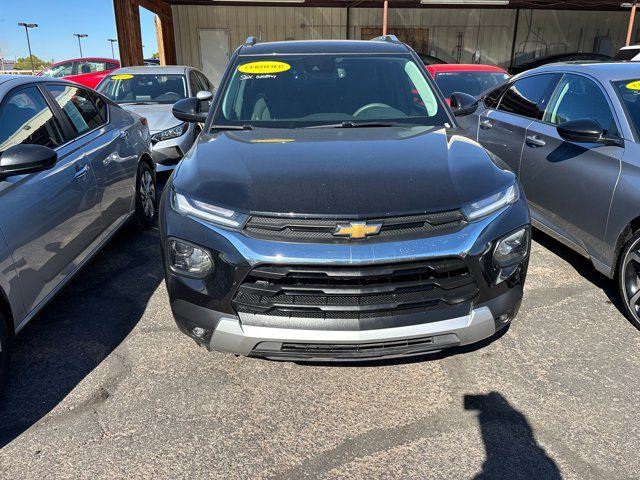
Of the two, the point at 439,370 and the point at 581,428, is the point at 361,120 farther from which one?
the point at 581,428

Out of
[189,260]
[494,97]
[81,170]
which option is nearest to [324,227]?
[189,260]

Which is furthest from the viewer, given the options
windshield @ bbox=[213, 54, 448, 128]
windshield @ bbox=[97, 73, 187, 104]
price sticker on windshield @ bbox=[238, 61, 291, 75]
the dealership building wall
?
the dealership building wall

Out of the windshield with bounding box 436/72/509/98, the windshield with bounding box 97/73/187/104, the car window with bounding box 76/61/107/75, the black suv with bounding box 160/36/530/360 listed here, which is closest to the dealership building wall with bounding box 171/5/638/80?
the car window with bounding box 76/61/107/75

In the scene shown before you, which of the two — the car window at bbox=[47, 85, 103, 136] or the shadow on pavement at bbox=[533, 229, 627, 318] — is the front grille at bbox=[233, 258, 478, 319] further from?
the car window at bbox=[47, 85, 103, 136]

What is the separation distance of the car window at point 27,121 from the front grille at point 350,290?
1.77 meters

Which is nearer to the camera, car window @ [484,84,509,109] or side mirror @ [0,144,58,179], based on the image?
side mirror @ [0,144,58,179]

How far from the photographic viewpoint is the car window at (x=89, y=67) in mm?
17688

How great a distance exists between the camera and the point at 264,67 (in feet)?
11.8

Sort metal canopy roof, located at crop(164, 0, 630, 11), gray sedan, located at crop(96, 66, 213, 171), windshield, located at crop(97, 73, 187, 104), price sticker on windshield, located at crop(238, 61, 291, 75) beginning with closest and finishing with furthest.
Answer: price sticker on windshield, located at crop(238, 61, 291, 75), gray sedan, located at crop(96, 66, 213, 171), windshield, located at crop(97, 73, 187, 104), metal canopy roof, located at crop(164, 0, 630, 11)

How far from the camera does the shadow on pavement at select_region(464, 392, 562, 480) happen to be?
214 centimetres

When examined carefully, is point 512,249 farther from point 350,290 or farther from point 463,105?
point 463,105

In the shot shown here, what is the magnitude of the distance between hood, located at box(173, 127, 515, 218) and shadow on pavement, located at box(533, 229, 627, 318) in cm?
173

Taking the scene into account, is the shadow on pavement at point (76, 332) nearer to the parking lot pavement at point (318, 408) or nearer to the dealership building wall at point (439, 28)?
the parking lot pavement at point (318, 408)

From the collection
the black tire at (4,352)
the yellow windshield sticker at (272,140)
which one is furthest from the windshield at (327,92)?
the black tire at (4,352)
